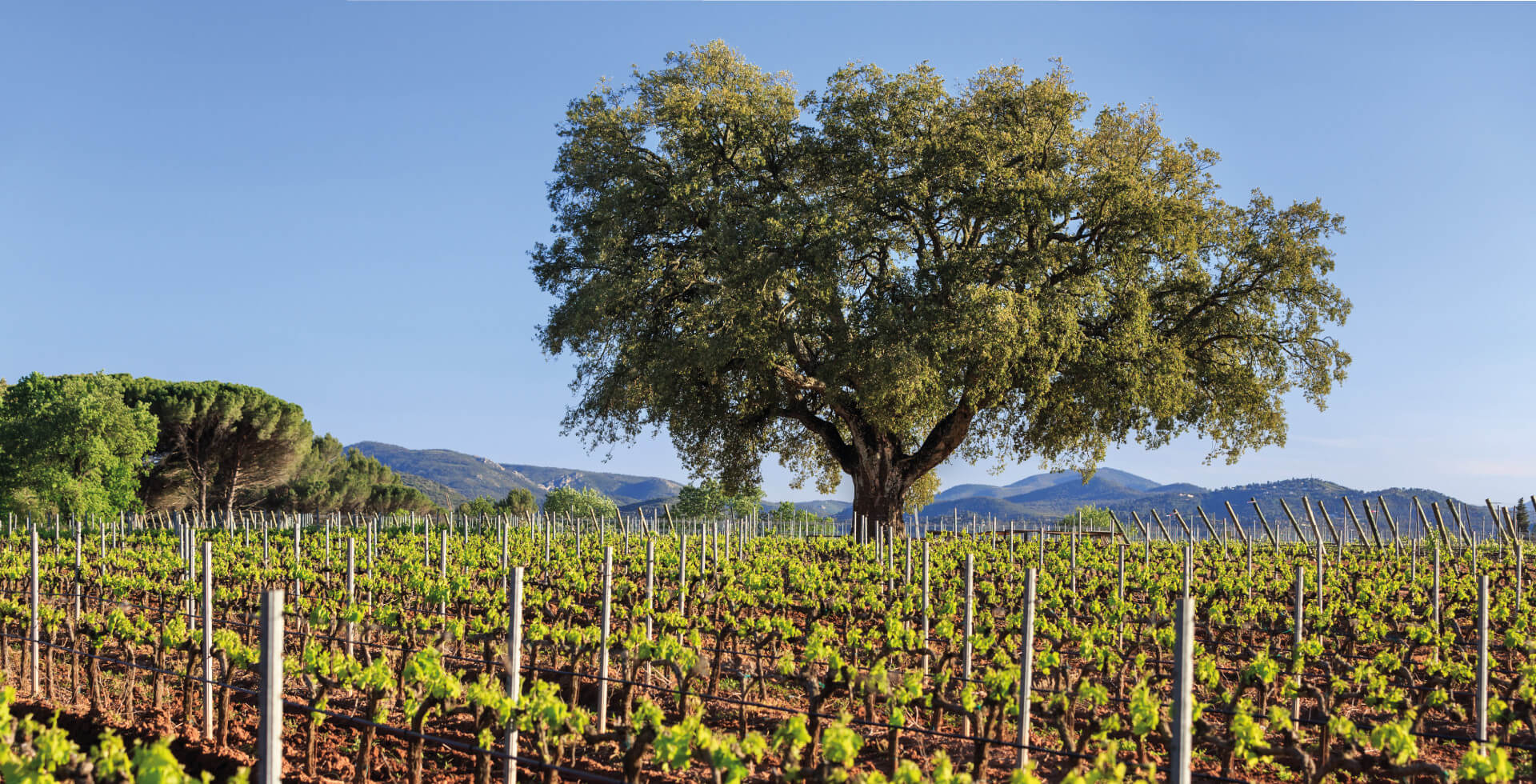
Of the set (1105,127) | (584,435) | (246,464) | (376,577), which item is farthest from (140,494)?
(1105,127)

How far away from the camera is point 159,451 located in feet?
162

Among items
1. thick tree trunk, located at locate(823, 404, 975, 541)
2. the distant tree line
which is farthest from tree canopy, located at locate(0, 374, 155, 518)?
thick tree trunk, located at locate(823, 404, 975, 541)

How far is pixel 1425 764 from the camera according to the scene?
577 cm

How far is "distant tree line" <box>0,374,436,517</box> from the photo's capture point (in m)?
38.8

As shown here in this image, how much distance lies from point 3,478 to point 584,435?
86.3ft

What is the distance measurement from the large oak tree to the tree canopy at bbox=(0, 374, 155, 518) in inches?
865

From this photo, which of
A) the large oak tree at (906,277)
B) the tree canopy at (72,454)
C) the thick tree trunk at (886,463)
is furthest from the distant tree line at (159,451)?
the thick tree trunk at (886,463)

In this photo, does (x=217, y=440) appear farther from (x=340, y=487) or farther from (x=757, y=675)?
(x=757, y=675)

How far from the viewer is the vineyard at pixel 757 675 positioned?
18.9ft

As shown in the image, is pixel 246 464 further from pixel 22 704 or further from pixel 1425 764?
pixel 1425 764

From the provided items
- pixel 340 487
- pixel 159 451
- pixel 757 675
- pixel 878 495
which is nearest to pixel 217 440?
pixel 159 451

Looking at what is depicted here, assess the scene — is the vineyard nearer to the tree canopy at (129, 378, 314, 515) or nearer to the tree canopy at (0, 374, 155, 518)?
the tree canopy at (0, 374, 155, 518)

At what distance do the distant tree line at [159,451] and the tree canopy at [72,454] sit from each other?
0.04m

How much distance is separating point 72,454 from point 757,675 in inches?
1516
